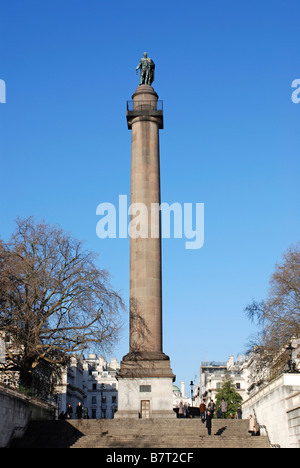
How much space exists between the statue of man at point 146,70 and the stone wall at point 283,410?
2558 centimetres

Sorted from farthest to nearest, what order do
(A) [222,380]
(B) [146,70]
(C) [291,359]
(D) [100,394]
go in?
(D) [100,394]
(A) [222,380]
(B) [146,70]
(C) [291,359]

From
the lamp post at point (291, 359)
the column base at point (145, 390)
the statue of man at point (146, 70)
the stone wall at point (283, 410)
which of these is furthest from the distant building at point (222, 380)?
the stone wall at point (283, 410)

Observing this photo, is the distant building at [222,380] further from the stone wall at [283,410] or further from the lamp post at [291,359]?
the stone wall at [283,410]

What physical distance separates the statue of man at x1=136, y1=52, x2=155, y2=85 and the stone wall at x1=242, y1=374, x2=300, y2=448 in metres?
25.6

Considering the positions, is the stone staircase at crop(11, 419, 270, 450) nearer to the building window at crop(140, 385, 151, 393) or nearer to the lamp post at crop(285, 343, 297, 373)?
the building window at crop(140, 385, 151, 393)

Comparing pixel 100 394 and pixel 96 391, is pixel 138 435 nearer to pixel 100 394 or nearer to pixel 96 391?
pixel 100 394

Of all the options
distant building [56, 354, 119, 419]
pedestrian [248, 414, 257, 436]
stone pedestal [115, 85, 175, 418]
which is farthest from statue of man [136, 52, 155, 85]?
distant building [56, 354, 119, 419]

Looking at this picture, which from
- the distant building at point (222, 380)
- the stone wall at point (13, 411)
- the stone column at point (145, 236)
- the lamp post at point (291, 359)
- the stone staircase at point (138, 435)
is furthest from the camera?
the distant building at point (222, 380)

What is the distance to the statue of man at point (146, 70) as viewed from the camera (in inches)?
1826

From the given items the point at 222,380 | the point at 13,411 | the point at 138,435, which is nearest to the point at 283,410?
the point at 138,435

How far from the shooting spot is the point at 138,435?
98.2 ft

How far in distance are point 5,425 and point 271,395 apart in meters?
13.8

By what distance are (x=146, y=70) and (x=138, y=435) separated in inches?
1124
